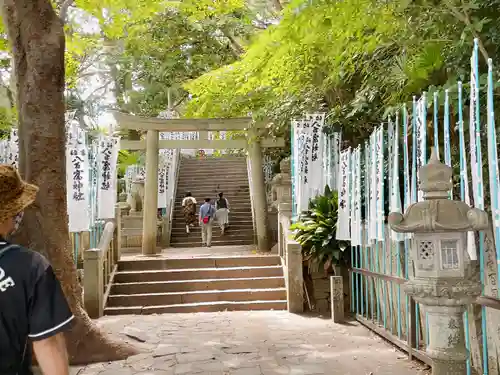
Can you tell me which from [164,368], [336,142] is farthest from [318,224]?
[164,368]

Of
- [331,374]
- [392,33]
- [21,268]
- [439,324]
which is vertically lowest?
[331,374]

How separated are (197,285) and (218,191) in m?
11.0

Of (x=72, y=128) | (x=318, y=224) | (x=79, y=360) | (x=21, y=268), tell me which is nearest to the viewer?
(x=21, y=268)

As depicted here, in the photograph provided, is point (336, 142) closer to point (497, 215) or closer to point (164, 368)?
point (164, 368)

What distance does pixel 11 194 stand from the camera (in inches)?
87.4

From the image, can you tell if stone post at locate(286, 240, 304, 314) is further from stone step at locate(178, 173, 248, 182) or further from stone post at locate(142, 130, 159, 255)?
stone step at locate(178, 173, 248, 182)

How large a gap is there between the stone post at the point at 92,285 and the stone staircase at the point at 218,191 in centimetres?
795

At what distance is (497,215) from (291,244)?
6.42 m

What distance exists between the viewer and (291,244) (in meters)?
10.3

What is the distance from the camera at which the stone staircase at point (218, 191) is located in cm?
1842

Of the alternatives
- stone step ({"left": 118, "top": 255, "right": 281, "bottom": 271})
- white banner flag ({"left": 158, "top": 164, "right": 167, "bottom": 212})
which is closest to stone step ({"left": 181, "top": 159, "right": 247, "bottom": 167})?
white banner flag ({"left": 158, "top": 164, "right": 167, "bottom": 212})

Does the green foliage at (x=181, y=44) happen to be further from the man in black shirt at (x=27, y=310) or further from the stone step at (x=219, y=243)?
the man in black shirt at (x=27, y=310)

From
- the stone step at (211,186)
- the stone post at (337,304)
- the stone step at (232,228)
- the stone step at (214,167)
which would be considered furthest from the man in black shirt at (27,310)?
the stone step at (214,167)

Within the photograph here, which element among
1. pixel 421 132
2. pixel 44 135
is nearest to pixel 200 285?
pixel 44 135
